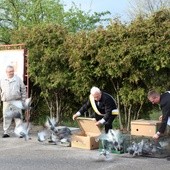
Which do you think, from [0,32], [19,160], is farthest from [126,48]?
[0,32]

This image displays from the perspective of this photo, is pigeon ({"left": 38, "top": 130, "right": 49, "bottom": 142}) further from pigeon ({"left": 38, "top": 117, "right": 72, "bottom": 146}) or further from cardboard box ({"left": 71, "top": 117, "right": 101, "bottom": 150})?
cardboard box ({"left": 71, "top": 117, "right": 101, "bottom": 150})

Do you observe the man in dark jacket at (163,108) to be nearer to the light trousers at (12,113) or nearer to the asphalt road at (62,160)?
the asphalt road at (62,160)

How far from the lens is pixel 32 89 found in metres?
14.5

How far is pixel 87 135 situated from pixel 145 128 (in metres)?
1.39

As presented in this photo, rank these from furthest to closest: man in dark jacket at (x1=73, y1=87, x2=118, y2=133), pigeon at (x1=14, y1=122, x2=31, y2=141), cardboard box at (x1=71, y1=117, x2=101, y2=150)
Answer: pigeon at (x1=14, y1=122, x2=31, y2=141), cardboard box at (x1=71, y1=117, x2=101, y2=150), man in dark jacket at (x1=73, y1=87, x2=118, y2=133)

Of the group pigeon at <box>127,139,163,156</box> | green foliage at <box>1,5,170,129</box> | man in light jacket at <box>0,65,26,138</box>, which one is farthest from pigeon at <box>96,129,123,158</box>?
man in light jacket at <box>0,65,26,138</box>

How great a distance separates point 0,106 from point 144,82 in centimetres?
544

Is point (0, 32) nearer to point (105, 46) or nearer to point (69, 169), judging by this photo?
point (105, 46)

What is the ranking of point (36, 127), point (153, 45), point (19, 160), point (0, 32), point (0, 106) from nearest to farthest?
point (19, 160) < point (153, 45) < point (36, 127) < point (0, 106) < point (0, 32)

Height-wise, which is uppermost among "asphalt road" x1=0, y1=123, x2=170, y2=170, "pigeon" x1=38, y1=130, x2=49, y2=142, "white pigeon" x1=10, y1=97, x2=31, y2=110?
"white pigeon" x1=10, y1=97, x2=31, y2=110

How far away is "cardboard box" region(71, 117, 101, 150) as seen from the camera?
9.99m

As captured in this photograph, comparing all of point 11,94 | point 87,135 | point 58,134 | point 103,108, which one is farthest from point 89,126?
point 11,94

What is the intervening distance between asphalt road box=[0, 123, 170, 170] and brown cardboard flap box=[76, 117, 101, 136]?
461 mm

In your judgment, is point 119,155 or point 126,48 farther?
point 126,48
